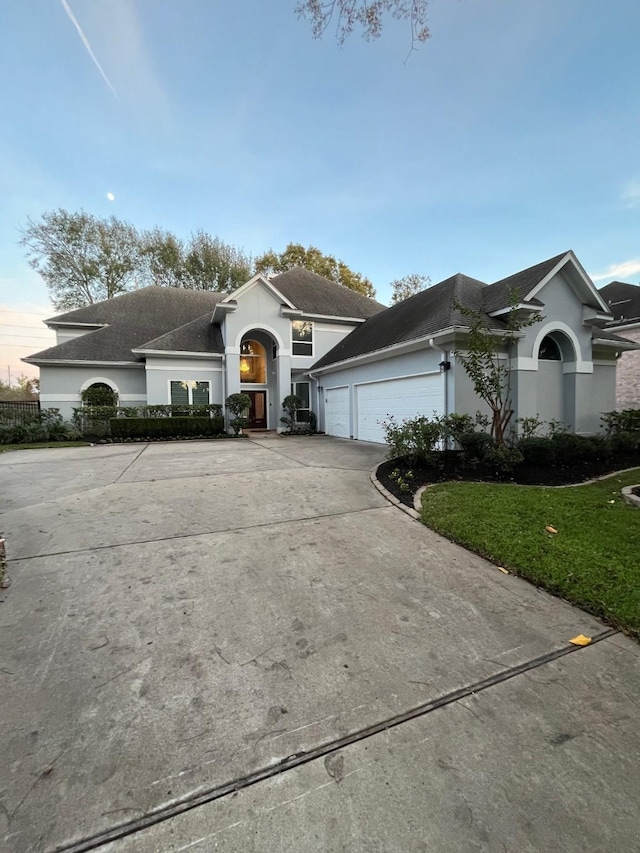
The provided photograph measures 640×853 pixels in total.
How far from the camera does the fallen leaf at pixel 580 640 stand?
7.64 feet

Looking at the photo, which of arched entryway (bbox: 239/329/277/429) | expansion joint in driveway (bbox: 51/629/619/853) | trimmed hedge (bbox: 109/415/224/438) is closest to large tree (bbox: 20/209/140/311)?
arched entryway (bbox: 239/329/277/429)

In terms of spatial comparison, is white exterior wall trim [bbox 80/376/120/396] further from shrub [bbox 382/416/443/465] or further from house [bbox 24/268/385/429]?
shrub [bbox 382/416/443/465]

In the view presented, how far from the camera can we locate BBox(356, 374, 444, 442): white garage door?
954 centimetres

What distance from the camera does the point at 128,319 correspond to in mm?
18953

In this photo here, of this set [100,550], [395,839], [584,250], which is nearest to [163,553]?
[100,550]

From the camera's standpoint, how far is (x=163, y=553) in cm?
362

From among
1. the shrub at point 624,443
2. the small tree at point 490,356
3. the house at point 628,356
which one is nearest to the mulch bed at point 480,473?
the small tree at point 490,356

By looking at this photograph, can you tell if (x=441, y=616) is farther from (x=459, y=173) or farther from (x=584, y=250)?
(x=584, y=250)

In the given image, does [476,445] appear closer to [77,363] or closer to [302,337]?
[302,337]

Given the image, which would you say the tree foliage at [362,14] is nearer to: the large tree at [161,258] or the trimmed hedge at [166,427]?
the trimmed hedge at [166,427]

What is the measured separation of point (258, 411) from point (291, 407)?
3.21 m

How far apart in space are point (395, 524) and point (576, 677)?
8.27 ft

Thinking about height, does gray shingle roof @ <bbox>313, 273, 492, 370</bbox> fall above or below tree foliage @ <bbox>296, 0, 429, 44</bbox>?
below

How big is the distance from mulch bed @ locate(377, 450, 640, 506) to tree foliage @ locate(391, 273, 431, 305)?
2698 centimetres
